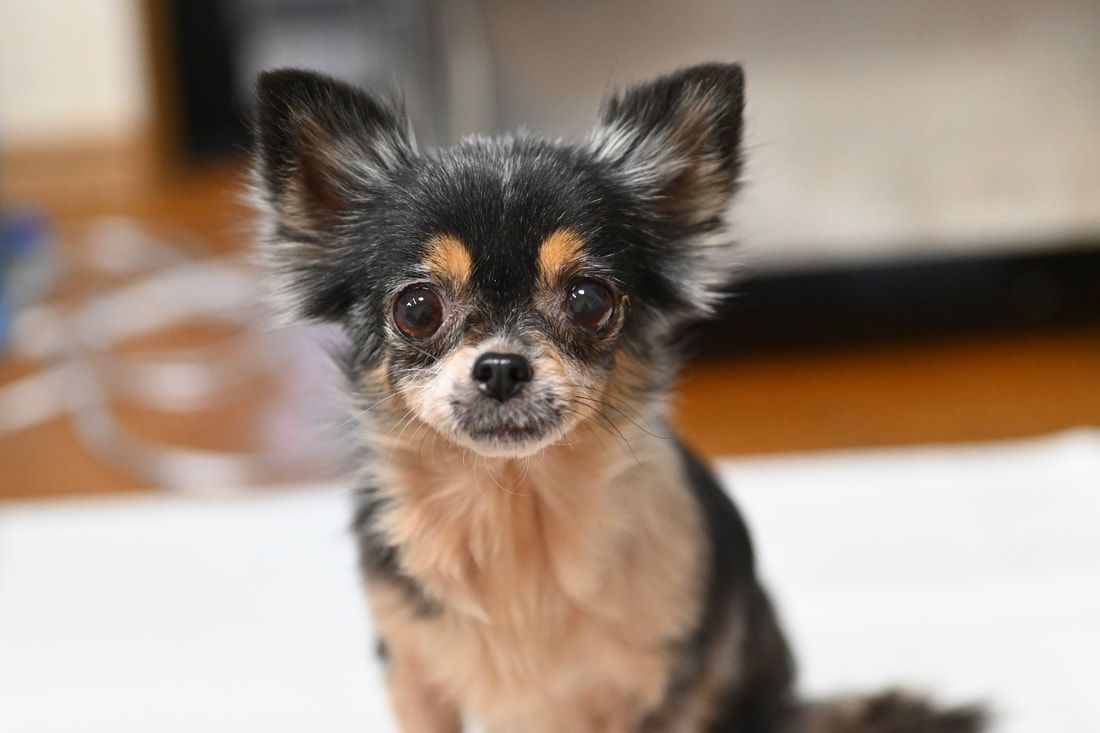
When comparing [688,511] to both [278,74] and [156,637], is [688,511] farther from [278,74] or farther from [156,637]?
[156,637]

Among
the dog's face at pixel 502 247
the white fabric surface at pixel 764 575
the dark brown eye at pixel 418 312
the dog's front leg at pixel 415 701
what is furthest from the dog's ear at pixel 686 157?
the white fabric surface at pixel 764 575

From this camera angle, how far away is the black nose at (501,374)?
2.90ft

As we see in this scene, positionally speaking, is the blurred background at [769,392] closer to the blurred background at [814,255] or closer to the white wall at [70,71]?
the blurred background at [814,255]

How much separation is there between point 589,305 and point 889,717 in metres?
0.59

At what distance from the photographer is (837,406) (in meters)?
2.31

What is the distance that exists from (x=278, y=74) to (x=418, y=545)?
0.43 metres

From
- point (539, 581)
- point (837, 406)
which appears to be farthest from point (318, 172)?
point (837, 406)

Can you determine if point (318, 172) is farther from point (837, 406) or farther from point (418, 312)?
point (837, 406)

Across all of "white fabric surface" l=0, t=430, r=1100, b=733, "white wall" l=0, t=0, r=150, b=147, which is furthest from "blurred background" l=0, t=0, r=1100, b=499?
"white wall" l=0, t=0, r=150, b=147

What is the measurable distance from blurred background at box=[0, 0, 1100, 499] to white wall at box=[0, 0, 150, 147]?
4.94 ft

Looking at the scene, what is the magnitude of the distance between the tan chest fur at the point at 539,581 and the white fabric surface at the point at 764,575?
1.23 feet

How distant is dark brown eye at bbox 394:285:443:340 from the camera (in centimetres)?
94

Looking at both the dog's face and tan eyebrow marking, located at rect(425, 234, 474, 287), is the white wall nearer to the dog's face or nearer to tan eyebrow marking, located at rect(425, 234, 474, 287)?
the dog's face

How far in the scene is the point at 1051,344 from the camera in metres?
2.53
